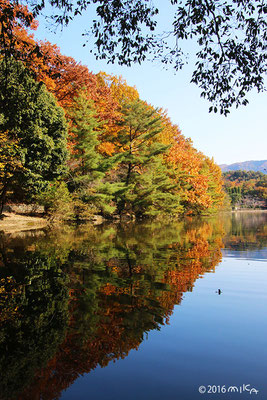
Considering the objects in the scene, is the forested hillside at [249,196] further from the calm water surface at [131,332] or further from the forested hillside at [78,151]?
the calm water surface at [131,332]

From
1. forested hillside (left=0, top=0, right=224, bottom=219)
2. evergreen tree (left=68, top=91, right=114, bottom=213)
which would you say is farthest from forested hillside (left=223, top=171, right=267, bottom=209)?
evergreen tree (left=68, top=91, right=114, bottom=213)

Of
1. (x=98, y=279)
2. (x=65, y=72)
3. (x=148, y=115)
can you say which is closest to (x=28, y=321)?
(x=98, y=279)

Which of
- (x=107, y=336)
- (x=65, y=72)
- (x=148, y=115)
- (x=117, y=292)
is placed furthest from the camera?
(x=148, y=115)

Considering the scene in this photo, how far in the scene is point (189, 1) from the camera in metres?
5.68

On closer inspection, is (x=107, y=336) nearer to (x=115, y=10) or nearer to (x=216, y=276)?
(x=216, y=276)

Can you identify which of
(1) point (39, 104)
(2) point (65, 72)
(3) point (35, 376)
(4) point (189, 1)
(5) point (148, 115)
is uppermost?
(2) point (65, 72)

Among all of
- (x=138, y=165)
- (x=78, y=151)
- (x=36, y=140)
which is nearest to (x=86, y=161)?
(x=78, y=151)

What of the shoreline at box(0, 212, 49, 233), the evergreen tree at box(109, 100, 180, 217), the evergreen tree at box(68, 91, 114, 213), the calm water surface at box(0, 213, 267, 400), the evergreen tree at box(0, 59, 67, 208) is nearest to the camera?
the calm water surface at box(0, 213, 267, 400)

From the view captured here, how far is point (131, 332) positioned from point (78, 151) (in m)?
21.0

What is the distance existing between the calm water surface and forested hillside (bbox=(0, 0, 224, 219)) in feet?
30.8

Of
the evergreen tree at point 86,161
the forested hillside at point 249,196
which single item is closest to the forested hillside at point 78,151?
the evergreen tree at point 86,161

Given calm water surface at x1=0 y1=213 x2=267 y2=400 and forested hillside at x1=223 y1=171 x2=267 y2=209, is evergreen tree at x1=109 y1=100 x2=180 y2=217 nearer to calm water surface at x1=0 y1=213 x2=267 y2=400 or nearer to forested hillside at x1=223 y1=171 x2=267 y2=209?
calm water surface at x1=0 y1=213 x2=267 y2=400

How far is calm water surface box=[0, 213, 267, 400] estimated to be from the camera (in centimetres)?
253

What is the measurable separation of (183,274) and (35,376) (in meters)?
4.17
